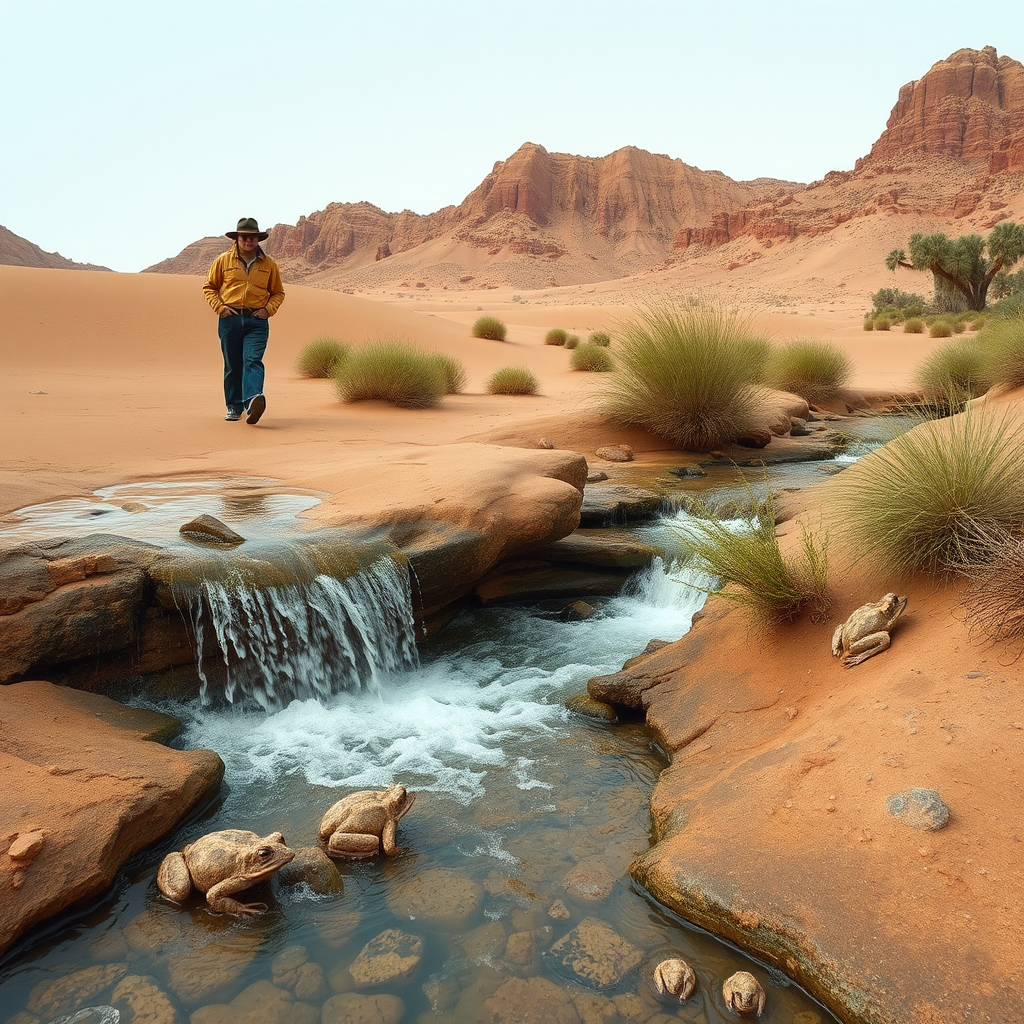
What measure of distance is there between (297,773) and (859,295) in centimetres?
5300

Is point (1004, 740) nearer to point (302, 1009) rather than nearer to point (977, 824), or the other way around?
point (977, 824)

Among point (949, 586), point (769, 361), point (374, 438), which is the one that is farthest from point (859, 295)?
point (949, 586)

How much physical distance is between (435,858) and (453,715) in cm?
130

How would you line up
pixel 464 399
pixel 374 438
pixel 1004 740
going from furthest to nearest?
pixel 464 399
pixel 374 438
pixel 1004 740

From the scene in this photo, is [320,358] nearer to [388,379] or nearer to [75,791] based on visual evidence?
[388,379]

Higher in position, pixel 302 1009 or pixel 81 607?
pixel 81 607

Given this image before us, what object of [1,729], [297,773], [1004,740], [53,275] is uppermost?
[53,275]

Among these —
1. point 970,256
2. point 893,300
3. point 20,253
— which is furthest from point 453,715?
point 20,253

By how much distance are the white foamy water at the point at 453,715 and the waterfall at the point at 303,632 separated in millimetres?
105

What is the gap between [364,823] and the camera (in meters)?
3.05

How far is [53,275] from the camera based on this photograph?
740 inches

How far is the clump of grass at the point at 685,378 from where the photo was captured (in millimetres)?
9039

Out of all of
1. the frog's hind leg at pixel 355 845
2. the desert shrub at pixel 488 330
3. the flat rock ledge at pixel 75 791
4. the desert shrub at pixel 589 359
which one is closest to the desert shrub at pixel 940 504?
the frog's hind leg at pixel 355 845

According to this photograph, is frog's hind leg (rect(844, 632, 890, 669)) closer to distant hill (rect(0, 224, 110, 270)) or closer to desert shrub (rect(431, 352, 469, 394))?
desert shrub (rect(431, 352, 469, 394))
